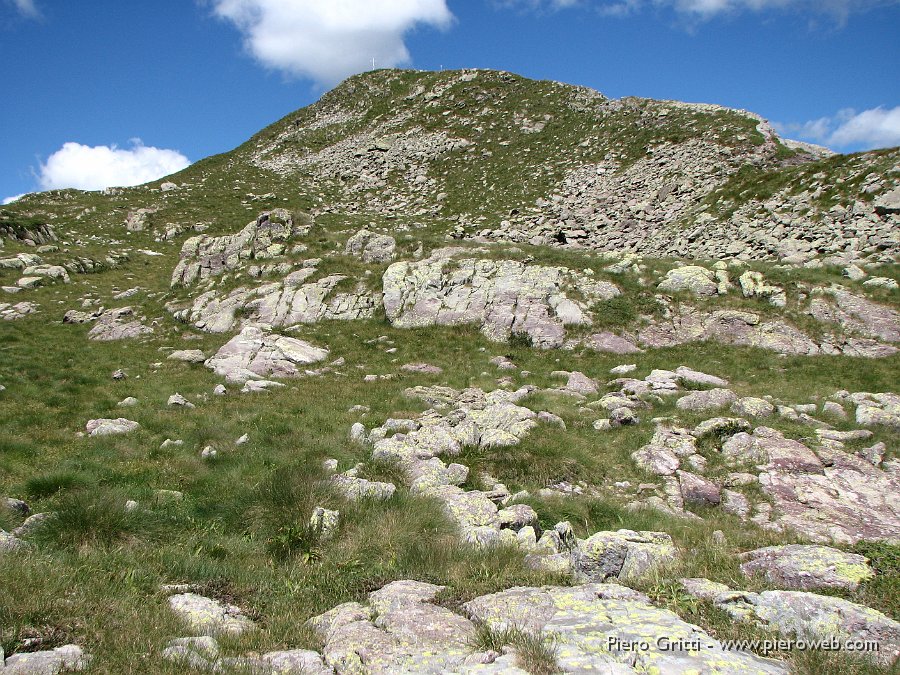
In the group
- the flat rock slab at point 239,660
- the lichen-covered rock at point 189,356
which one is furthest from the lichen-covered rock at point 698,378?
the lichen-covered rock at point 189,356

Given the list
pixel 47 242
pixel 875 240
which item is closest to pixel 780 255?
pixel 875 240

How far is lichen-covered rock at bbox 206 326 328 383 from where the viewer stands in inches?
769

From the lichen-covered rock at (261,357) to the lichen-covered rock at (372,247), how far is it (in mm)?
8981

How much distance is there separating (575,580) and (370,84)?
105 m

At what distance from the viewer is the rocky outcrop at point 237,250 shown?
3064cm

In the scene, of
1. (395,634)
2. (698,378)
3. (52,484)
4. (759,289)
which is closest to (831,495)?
(698,378)

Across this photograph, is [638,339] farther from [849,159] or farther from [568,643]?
[849,159]

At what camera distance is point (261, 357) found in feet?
67.5

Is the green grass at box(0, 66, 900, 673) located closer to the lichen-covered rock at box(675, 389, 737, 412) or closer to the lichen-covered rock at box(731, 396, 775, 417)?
the lichen-covered rock at box(675, 389, 737, 412)

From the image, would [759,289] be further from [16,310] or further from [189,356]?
[16,310]

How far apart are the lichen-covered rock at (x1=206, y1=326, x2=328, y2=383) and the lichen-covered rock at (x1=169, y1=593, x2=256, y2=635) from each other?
13.5 meters

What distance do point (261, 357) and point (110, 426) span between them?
25.8 ft

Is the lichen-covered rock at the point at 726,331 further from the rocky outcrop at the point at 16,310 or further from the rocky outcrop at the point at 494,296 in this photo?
the rocky outcrop at the point at 16,310

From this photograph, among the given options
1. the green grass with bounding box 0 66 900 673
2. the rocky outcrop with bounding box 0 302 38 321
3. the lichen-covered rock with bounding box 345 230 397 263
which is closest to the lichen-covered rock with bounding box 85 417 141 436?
the green grass with bounding box 0 66 900 673
